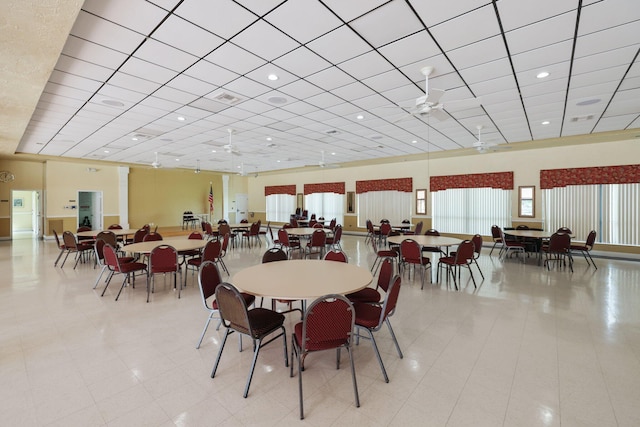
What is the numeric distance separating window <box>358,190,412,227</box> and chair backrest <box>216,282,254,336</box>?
10.5 m

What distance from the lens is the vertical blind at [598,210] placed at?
25.7 ft

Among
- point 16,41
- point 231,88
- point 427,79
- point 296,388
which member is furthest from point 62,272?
point 427,79

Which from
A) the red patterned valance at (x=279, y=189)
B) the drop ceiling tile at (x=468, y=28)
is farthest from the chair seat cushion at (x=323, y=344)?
the red patterned valance at (x=279, y=189)

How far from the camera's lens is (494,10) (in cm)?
287

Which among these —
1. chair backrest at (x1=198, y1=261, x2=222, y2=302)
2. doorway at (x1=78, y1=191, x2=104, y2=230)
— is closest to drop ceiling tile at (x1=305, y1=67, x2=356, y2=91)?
chair backrest at (x1=198, y1=261, x2=222, y2=302)

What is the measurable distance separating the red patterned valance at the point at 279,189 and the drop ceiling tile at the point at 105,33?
488 inches

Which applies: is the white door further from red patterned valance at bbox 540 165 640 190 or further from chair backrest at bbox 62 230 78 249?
red patterned valance at bbox 540 165 640 190

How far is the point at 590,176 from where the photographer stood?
8.22m

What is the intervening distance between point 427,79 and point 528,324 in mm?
3500

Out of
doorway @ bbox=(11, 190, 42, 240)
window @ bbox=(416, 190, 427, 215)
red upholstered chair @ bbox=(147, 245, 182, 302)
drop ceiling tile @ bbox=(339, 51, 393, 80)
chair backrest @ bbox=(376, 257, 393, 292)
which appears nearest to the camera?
chair backrest @ bbox=(376, 257, 393, 292)

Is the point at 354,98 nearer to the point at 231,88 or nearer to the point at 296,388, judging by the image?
the point at 231,88

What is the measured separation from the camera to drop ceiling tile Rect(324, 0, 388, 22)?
2.77 metres

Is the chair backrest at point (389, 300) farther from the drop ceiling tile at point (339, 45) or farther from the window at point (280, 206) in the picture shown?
the window at point (280, 206)

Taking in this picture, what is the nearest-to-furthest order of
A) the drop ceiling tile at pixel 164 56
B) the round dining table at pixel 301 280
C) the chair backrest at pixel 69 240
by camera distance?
the round dining table at pixel 301 280, the drop ceiling tile at pixel 164 56, the chair backrest at pixel 69 240
